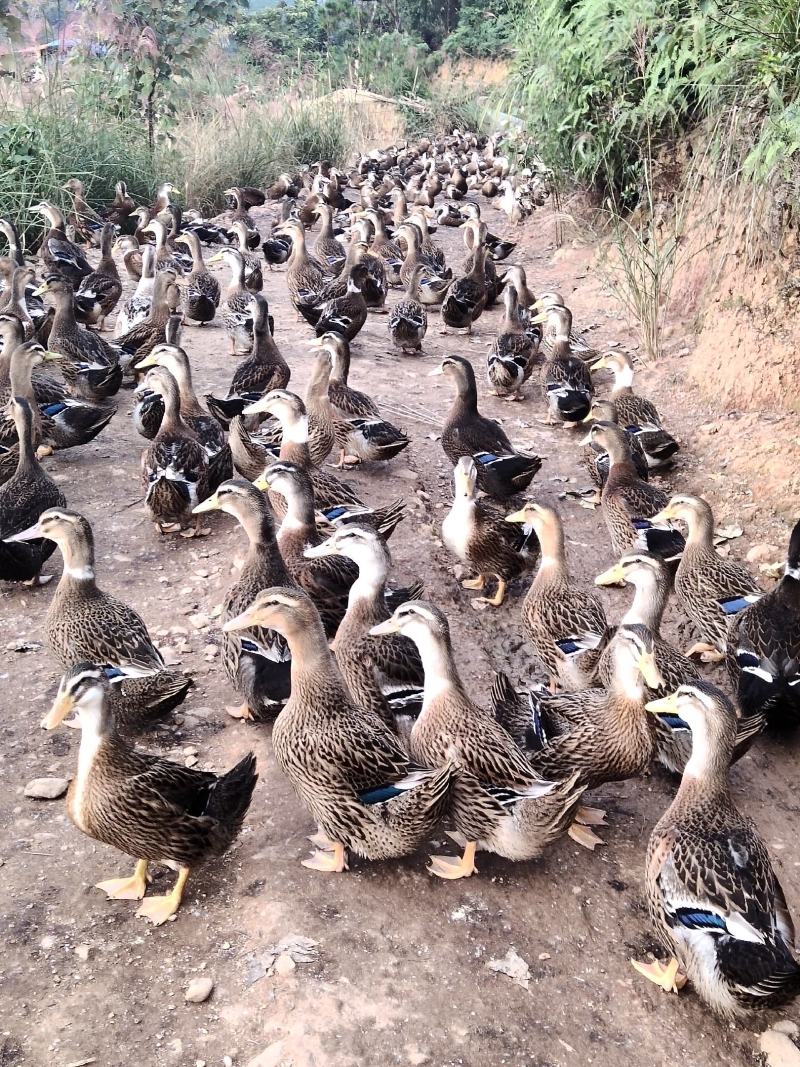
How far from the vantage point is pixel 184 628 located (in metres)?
5.08

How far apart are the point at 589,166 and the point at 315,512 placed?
23.9 feet

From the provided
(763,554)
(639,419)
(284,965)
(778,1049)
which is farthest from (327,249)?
(778,1049)

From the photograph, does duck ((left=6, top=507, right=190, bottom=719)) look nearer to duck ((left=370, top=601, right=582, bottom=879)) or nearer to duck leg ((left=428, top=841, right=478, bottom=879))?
duck ((left=370, top=601, right=582, bottom=879))

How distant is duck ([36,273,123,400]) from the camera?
738 cm

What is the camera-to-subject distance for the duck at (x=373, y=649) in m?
4.27

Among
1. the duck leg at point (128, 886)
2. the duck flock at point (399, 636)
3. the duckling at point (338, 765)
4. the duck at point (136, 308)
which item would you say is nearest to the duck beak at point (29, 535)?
the duck flock at point (399, 636)

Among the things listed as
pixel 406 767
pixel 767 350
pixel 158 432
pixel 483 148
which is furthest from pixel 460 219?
pixel 406 767

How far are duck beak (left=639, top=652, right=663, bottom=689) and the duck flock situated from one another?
0.04 feet

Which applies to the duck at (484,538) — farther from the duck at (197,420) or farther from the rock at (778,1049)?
the rock at (778,1049)

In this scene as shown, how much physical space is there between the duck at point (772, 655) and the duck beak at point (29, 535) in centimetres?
352

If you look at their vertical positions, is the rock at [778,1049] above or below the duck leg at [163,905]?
above

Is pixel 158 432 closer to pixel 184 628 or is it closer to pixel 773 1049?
pixel 184 628

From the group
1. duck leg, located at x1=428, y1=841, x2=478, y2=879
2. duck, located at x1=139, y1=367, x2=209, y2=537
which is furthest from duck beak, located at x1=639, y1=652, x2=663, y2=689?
duck, located at x1=139, y1=367, x2=209, y2=537

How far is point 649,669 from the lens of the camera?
3.76m
